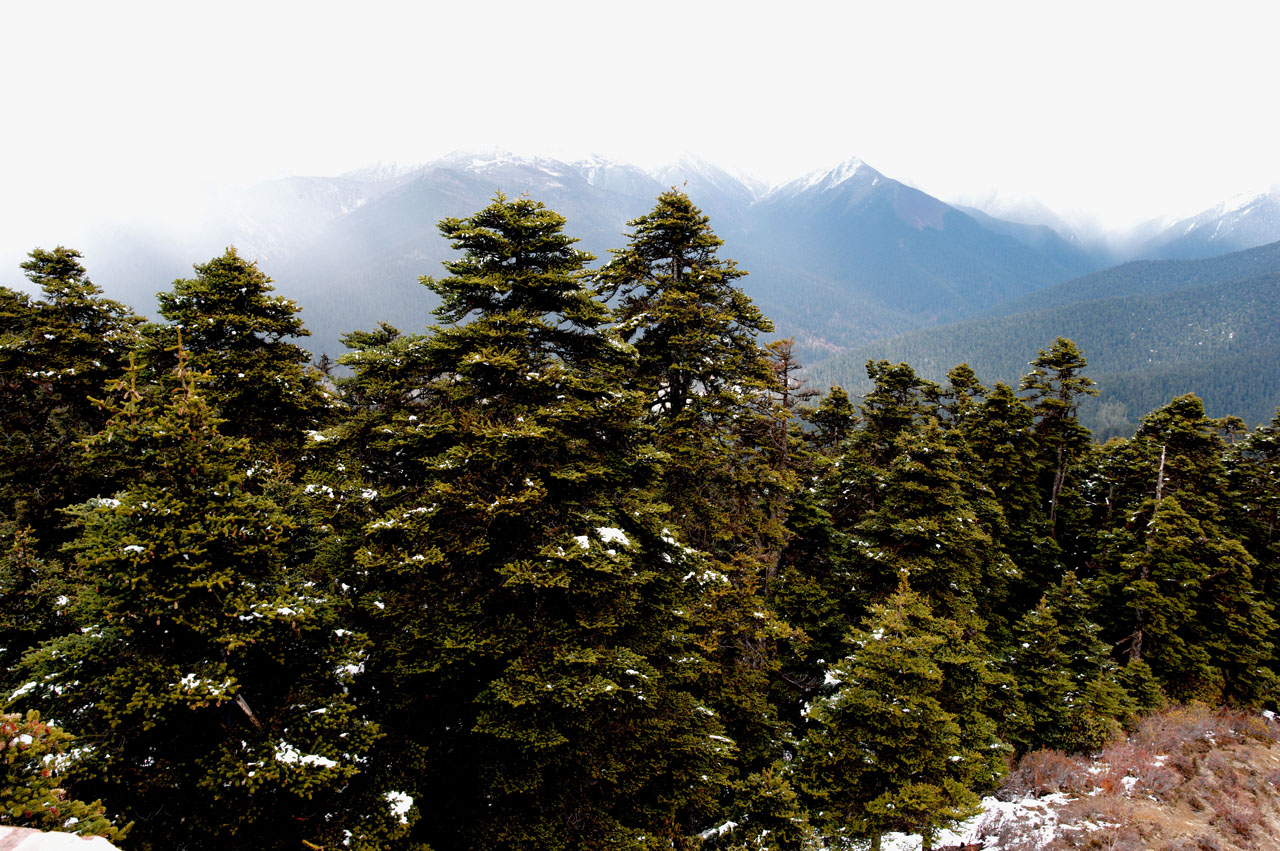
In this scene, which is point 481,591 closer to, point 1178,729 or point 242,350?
point 242,350

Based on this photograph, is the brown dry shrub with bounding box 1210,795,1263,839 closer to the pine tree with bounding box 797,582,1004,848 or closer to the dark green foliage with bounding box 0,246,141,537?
the pine tree with bounding box 797,582,1004,848

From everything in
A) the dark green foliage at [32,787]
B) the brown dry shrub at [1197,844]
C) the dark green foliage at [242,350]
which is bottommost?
the brown dry shrub at [1197,844]

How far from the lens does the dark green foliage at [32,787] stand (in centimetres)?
400

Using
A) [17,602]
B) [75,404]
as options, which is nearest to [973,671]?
[17,602]

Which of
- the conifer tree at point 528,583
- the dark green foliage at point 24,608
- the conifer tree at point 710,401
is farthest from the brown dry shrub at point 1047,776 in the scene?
the dark green foliage at point 24,608

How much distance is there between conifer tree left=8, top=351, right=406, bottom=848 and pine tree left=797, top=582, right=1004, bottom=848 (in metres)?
10.4

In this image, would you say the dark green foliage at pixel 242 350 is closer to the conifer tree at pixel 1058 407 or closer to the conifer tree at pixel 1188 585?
the conifer tree at pixel 1058 407

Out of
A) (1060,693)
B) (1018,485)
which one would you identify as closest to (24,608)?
(1060,693)

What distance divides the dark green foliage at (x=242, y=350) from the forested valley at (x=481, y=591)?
0.11 metres

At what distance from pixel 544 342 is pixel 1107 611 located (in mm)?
31659

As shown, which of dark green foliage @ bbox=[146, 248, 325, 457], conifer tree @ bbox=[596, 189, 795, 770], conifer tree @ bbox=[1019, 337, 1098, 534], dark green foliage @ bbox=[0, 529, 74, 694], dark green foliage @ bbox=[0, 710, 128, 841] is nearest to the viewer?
dark green foliage @ bbox=[0, 710, 128, 841]

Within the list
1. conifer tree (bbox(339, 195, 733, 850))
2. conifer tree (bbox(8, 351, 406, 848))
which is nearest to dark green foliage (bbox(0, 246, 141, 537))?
conifer tree (bbox(339, 195, 733, 850))

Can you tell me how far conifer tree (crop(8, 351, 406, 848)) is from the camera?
19.7 ft

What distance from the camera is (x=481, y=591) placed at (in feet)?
32.8
